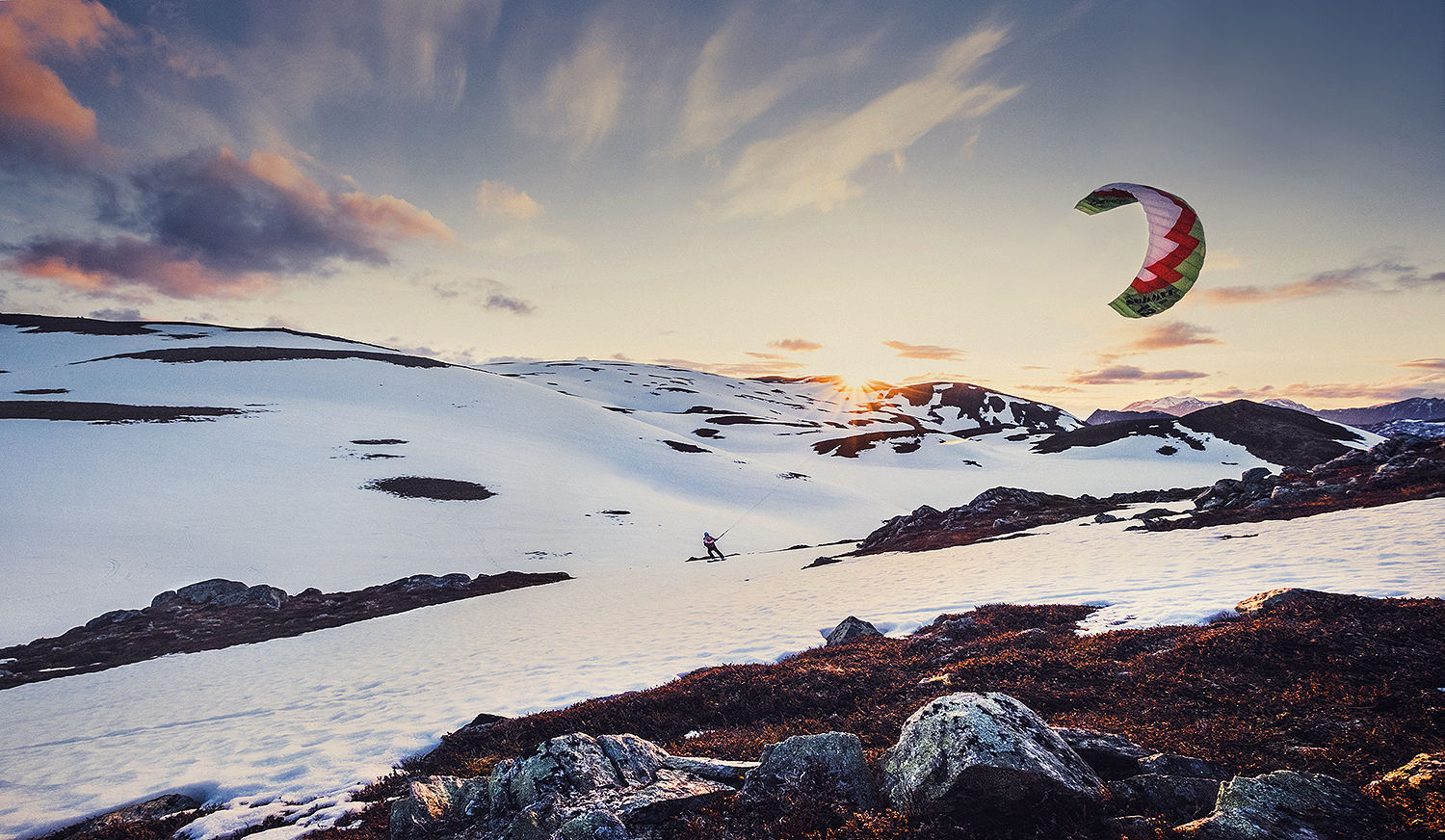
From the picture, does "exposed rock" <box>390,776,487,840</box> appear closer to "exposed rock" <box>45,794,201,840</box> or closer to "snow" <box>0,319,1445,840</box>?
"snow" <box>0,319,1445,840</box>

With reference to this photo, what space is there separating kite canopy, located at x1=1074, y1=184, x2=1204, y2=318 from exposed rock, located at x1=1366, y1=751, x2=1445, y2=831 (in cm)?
1173

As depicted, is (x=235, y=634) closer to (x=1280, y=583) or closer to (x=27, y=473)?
(x=27, y=473)

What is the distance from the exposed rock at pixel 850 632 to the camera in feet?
45.8

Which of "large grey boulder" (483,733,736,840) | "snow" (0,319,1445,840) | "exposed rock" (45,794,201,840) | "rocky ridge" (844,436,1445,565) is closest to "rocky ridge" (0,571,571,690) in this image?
"snow" (0,319,1445,840)

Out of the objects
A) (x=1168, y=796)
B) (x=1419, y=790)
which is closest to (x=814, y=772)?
(x=1168, y=796)

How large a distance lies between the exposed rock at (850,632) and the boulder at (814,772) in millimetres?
8456

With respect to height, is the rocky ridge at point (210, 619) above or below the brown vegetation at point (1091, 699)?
Answer: above

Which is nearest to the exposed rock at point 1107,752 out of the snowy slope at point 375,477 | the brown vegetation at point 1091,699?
the brown vegetation at point 1091,699

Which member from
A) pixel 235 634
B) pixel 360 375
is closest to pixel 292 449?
pixel 235 634

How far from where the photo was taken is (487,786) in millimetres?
6273

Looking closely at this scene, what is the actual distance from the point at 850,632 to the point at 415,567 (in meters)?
28.0

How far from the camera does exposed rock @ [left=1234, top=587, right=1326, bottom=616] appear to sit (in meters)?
10.3

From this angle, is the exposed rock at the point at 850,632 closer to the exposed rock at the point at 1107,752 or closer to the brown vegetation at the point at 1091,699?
the brown vegetation at the point at 1091,699

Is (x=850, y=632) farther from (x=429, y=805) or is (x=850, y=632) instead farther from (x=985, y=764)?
(x=429, y=805)
